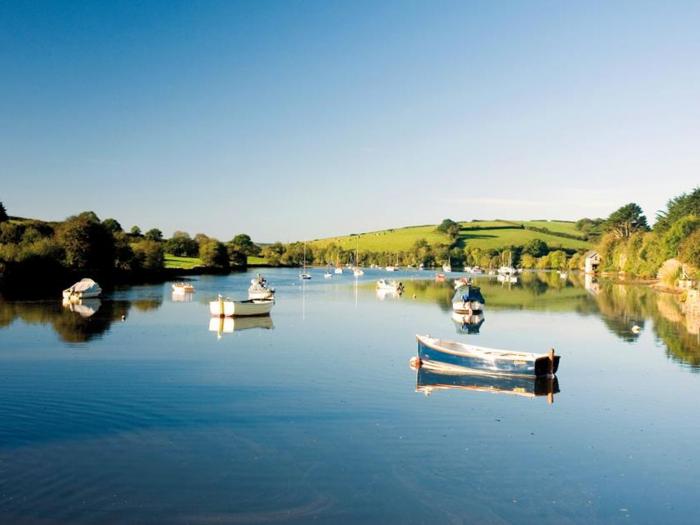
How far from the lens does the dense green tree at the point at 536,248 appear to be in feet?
591

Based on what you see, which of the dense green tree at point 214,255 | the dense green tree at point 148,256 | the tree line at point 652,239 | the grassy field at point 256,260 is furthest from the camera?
the grassy field at point 256,260

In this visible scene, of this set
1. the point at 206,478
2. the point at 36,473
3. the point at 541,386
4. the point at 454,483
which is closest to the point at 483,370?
the point at 541,386

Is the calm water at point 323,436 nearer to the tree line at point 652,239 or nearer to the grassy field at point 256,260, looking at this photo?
the tree line at point 652,239

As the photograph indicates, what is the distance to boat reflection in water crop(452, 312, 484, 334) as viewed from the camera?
1607 inches

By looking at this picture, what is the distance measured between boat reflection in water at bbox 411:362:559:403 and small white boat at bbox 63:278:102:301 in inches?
1627

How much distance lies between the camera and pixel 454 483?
44.1 ft

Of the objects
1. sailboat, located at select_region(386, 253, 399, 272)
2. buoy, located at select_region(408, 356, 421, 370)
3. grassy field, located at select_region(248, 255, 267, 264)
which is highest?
grassy field, located at select_region(248, 255, 267, 264)

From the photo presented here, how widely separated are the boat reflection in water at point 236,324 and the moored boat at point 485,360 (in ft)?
50.3

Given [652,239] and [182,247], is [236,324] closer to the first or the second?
[652,239]

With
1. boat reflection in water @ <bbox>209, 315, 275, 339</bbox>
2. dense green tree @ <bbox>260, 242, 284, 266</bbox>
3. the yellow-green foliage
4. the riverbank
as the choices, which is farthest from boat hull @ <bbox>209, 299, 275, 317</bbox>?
dense green tree @ <bbox>260, 242, 284, 266</bbox>

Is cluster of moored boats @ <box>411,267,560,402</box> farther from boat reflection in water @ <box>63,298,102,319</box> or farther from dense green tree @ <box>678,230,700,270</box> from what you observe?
dense green tree @ <box>678,230,700,270</box>

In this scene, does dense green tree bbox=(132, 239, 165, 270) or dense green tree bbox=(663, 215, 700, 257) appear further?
dense green tree bbox=(132, 239, 165, 270)

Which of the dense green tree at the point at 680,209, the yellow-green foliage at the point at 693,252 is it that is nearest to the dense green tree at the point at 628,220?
the dense green tree at the point at 680,209

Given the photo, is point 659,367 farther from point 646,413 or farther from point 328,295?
point 328,295
